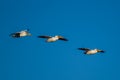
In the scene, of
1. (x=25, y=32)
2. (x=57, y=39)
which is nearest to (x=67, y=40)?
(x=57, y=39)

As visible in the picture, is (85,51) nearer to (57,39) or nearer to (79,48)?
(79,48)

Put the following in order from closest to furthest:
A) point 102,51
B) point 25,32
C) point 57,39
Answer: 1. point 25,32
2. point 57,39
3. point 102,51

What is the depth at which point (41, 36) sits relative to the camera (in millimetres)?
94250

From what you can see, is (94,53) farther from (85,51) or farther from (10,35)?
(10,35)

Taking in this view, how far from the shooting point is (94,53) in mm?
103188

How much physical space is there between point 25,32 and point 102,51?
22025 mm

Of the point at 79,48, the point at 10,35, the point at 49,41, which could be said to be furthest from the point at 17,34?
the point at 79,48

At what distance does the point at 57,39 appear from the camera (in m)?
95.9

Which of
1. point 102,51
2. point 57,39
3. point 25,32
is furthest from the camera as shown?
point 102,51

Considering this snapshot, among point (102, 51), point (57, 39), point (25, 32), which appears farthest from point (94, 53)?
point (25, 32)

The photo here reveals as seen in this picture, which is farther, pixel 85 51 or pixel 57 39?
pixel 85 51

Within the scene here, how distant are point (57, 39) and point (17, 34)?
32.7 feet

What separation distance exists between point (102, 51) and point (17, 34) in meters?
22.9

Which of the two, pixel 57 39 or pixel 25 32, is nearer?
pixel 25 32
